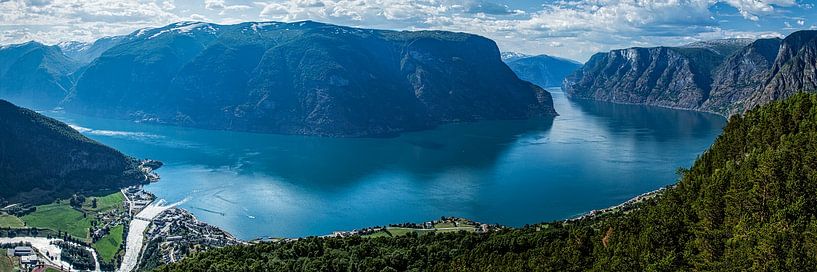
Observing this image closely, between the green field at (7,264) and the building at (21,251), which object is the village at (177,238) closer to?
the building at (21,251)

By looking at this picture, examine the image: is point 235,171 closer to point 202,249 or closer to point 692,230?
point 202,249

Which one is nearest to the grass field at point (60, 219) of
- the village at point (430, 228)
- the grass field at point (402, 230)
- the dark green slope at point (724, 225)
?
the village at point (430, 228)

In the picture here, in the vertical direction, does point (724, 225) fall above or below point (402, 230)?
above

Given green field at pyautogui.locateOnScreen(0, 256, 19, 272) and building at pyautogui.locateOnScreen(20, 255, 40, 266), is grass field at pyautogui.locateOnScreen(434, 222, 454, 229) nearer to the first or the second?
building at pyautogui.locateOnScreen(20, 255, 40, 266)

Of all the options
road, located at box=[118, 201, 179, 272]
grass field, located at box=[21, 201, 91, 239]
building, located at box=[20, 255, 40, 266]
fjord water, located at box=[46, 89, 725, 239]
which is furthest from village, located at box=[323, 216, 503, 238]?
grass field, located at box=[21, 201, 91, 239]

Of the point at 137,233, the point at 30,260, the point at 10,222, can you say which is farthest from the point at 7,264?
the point at 10,222

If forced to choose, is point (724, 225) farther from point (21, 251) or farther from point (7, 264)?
point (21, 251)
